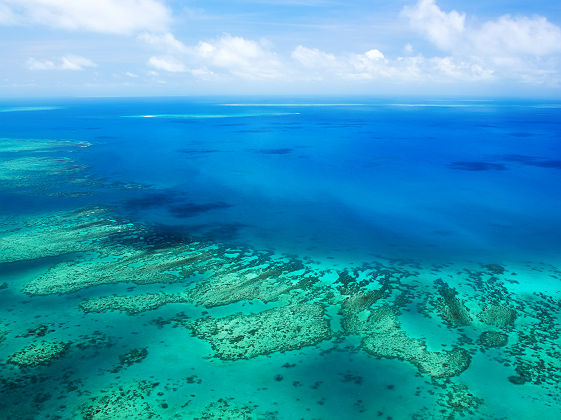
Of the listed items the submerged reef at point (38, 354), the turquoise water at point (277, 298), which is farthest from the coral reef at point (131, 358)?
the submerged reef at point (38, 354)

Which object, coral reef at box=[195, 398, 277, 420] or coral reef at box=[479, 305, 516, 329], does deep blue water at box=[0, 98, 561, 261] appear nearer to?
coral reef at box=[479, 305, 516, 329]

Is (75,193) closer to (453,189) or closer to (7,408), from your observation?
(7,408)

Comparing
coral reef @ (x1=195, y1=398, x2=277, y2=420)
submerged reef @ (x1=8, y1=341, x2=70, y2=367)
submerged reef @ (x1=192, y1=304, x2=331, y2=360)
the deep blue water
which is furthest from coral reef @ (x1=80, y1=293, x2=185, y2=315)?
→ the deep blue water

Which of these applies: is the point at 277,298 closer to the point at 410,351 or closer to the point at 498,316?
the point at 410,351

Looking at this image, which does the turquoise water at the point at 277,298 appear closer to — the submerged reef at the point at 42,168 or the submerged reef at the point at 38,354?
the submerged reef at the point at 38,354

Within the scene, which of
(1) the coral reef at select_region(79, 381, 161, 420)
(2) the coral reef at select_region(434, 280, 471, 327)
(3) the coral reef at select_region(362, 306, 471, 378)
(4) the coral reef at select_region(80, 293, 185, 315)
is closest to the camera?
(1) the coral reef at select_region(79, 381, 161, 420)
